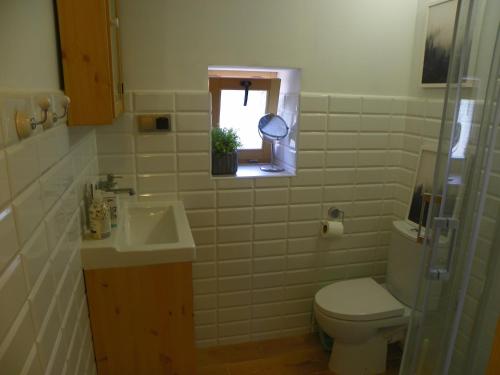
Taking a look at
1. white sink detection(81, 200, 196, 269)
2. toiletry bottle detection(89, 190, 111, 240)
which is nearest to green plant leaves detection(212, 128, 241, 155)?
white sink detection(81, 200, 196, 269)

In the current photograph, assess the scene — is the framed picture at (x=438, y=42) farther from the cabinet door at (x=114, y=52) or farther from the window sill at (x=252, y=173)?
the cabinet door at (x=114, y=52)

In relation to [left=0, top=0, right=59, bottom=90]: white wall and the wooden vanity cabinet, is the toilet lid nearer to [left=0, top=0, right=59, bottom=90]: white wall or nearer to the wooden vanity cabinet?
the wooden vanity cabinet

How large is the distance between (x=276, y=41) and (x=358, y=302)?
1468mm

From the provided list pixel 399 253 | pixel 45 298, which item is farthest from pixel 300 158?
pixel 45 298

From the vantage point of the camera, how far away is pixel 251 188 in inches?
82.0

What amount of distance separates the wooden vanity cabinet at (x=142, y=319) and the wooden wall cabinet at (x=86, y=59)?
A: 0.60 m

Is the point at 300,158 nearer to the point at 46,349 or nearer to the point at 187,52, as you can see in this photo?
the point at 187,52

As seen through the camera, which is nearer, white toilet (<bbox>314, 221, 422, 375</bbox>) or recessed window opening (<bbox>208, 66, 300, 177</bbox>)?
white toilet (<bbox>314, 221, 422, 375</bbox>)

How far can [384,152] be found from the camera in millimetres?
2248

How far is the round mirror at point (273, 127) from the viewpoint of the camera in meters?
2.23

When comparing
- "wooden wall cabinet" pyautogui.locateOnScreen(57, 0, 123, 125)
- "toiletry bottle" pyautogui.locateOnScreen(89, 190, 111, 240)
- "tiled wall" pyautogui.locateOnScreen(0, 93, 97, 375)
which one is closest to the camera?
"tiled wall" pyautogui.locateOnScreen(0, 93, 97, 375)

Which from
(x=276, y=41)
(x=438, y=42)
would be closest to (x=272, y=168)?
(x=276, y=41)

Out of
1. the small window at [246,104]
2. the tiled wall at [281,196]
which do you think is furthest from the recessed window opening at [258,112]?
the tiled wall at [281,196]

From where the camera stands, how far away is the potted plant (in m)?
2.07
